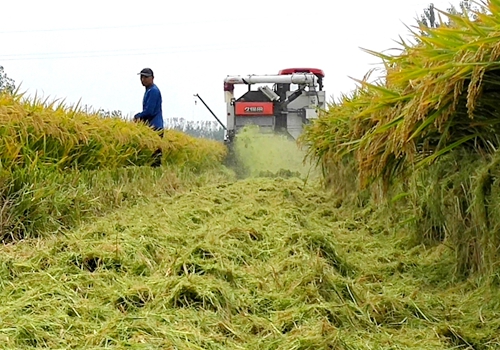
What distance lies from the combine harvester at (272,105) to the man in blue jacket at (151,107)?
5255mm

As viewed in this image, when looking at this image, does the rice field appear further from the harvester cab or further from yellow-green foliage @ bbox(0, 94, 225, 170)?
the harvester cab

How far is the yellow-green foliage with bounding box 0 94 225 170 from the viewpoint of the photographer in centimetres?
403

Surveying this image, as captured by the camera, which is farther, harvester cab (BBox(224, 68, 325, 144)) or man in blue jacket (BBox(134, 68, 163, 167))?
harvester cab (BBox(224, 68, 325, 144))

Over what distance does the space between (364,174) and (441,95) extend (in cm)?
106

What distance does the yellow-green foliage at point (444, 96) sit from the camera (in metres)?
2.12

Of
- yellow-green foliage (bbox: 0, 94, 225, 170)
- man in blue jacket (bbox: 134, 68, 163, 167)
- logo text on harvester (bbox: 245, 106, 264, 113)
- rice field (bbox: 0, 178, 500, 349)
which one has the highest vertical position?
logo text on harvester (bbox: 245, 106, 264, 113)

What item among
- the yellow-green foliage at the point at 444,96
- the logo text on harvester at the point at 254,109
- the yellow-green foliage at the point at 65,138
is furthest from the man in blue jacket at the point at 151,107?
the logo text on harvester at the point at 254,109

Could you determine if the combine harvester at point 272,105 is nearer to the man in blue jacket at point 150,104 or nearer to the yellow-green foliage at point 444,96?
the man in blue jacket at point 150,104

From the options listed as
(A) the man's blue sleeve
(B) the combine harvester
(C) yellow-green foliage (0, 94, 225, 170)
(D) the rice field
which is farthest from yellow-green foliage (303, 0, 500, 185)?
(B) the combine harvester

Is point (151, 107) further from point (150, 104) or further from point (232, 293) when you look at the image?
point (232, 293)

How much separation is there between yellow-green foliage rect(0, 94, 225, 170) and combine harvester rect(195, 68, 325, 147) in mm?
5774

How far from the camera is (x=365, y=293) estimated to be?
8.18 ft

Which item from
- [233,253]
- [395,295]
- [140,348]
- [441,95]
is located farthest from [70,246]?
[441,95]

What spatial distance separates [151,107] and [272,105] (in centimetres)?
573
